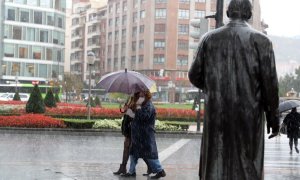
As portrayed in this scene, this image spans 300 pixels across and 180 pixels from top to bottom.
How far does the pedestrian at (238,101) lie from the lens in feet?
14.3

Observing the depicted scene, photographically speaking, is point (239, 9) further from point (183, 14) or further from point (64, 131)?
point (183, 14)

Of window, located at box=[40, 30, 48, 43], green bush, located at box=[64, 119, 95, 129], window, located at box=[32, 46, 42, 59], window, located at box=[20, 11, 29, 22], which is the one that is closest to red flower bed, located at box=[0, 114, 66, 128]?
green bush, located at box=[64, 119, 95, 129]

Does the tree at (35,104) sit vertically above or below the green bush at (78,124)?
above

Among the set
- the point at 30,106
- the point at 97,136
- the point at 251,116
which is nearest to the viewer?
the point at 251,116

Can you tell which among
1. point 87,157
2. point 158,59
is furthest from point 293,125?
point 158,59

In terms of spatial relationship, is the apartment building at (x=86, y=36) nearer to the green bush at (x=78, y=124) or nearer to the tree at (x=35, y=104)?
the tree at (x=35, y=104)

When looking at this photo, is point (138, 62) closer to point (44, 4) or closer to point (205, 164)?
point (44, 4)

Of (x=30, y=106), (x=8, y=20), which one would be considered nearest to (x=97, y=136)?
(x=30, y=106)

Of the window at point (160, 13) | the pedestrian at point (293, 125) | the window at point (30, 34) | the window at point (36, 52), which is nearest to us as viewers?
the pedestrian at point (293, 125)

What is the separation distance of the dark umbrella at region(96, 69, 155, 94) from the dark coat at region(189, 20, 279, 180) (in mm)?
6096

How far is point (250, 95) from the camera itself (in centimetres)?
437

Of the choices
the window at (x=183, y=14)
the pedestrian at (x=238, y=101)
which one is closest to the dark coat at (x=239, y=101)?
the pedestrian at (x=238, y=101)

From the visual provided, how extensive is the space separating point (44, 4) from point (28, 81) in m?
11.3

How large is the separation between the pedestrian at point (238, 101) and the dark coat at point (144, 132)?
18.3 feet
